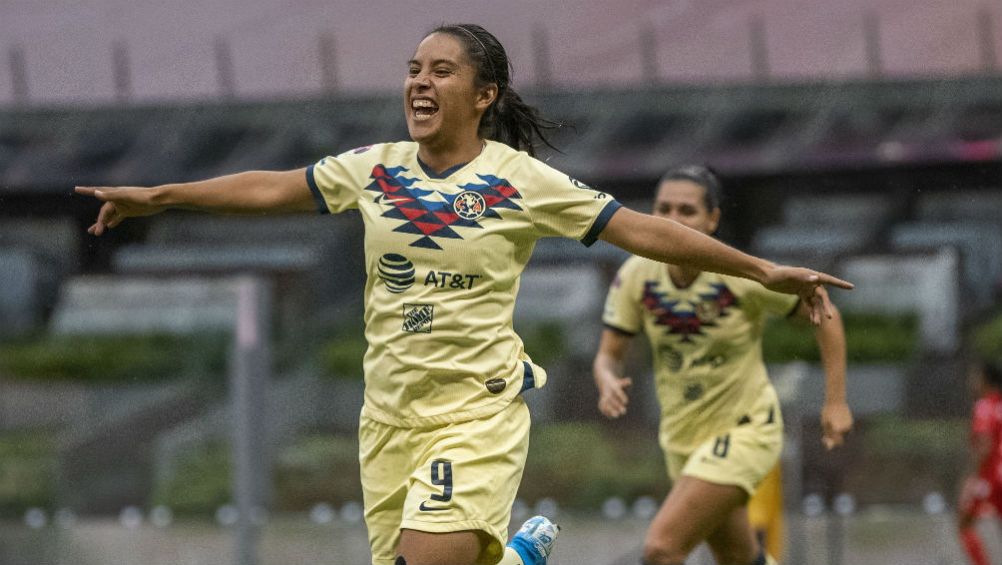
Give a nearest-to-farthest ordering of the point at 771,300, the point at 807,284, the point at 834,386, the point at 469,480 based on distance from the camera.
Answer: the point at 807,284 < the point at 469,480 < the point at 834,386 < the point at 771,300

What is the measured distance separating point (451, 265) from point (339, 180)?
0.42 m

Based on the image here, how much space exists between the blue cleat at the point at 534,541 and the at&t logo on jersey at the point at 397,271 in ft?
3.21

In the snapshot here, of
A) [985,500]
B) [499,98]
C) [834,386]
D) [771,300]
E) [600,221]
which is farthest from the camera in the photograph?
[985,500]

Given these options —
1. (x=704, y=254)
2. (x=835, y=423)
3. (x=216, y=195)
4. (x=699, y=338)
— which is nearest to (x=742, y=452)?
(x=699, y=338)

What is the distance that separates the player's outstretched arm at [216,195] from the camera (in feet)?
14.0

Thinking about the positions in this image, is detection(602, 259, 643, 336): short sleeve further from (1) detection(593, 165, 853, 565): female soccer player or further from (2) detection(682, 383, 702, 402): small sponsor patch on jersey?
(2) detection(682, 383, 702, 402): small sponsor patch on jersey

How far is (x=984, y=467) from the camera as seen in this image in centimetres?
890

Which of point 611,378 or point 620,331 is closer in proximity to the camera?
point 611,378

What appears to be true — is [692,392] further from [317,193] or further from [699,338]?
[317,193]

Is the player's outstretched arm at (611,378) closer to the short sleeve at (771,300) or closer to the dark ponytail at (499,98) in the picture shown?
the short sleeve at (771,300)

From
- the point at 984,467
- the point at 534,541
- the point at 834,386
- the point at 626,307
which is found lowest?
the point at 984,467

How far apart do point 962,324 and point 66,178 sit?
730 centimetres

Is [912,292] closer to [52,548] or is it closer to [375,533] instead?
[52,548]

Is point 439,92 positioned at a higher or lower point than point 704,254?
higher
